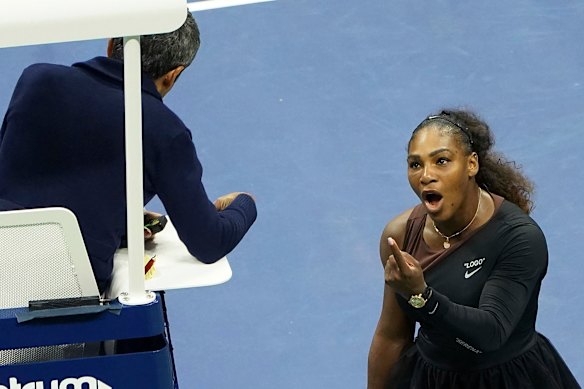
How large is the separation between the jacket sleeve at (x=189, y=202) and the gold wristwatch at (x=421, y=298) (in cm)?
58

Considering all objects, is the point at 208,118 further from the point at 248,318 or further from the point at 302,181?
the point at 248,318

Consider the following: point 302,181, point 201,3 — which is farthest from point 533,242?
point 201,3

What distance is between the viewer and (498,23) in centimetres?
812

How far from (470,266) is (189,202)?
1.07m

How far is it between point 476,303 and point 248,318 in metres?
2.29

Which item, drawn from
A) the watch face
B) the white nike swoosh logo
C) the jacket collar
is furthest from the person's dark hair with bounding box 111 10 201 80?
the white nike swoosh logo

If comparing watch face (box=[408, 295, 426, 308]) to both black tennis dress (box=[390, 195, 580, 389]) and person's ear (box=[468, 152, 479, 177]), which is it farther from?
person's ear (box=[468, 152, 479, 177])

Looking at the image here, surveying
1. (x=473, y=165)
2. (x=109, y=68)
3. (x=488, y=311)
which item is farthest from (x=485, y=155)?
(x=109, y=68)

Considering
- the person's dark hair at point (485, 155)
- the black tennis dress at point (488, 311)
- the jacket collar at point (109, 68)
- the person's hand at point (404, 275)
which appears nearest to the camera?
the jacket collar at point (109, 68)

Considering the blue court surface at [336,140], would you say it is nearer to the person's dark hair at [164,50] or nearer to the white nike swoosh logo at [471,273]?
the white nike swoosh logo at [471,273]

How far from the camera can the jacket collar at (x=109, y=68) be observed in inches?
131

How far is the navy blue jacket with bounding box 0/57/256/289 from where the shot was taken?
3188mm

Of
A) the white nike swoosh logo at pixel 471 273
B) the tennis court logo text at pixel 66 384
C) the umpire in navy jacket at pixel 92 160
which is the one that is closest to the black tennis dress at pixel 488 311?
the white nike swoosh logo at pixel 471 273

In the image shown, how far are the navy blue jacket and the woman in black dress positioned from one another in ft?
2.49
